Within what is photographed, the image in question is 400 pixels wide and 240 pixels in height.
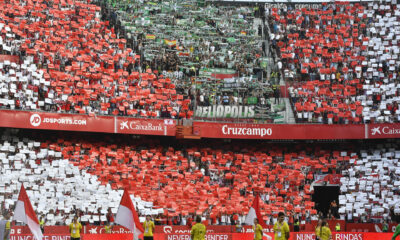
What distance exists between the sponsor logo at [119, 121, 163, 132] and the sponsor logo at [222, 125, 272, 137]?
4.45 m

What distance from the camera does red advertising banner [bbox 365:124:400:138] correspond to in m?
46.1

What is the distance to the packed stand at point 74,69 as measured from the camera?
4241cm

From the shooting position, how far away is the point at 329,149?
159 feet

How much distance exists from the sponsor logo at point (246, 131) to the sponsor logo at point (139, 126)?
445 centimetres

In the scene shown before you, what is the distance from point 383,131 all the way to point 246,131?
29.3ft

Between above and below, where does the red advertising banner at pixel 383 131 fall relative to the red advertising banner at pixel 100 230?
above

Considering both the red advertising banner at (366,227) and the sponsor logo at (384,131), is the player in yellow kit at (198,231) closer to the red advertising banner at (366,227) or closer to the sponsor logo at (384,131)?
the red advertising banner at (366,227)

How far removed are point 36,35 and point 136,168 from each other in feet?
35.1

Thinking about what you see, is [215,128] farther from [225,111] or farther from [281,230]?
[281,230]

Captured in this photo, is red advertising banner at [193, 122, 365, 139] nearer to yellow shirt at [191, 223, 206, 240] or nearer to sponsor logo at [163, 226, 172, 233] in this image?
sponsor logo at [163, 226, 172, 233]

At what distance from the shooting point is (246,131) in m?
46.6

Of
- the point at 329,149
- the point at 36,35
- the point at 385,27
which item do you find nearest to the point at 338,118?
the point at 329,149

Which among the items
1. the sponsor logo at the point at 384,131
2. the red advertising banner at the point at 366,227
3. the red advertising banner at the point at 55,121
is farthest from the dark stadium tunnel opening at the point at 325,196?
the red advertising banner at the point at 55,121

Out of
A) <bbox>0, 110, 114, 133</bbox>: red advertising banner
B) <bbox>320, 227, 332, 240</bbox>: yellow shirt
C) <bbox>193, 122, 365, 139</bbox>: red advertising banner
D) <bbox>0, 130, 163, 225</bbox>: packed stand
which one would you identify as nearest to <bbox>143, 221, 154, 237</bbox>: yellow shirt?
<bbox>320, 227, 332, 240</bbox>: yellow shirt
